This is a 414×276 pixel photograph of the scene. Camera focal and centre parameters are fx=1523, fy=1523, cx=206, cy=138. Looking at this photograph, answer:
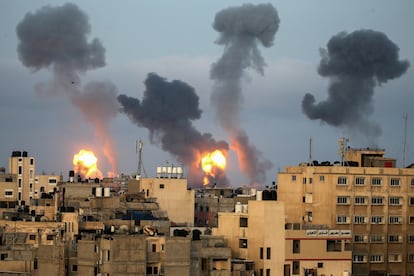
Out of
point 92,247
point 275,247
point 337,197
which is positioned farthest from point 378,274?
point 92,247

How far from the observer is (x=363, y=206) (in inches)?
6284

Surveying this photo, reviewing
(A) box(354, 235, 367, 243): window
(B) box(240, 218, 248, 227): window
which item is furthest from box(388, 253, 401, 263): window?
(B) box(240, 218, 248, 227): window

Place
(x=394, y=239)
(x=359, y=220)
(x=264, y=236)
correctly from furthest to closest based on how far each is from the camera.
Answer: (x=394, y=239) < (x=359, y=220) < (x=264, y=236)

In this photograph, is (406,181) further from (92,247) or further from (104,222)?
(92,247)

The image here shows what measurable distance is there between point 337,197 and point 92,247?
37877mm

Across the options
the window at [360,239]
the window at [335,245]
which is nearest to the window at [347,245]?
the window at [335,245]

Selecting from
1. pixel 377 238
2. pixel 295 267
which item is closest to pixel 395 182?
pixel 377 238

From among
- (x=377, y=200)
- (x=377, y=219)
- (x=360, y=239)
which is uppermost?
(x=377, y=200)

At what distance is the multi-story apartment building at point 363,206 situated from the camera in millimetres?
158125

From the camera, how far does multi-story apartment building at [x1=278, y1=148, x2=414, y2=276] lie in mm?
158125

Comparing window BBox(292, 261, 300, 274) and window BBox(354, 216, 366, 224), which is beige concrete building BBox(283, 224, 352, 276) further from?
window BBox(354, 216, 366, 224)

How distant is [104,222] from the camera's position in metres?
146

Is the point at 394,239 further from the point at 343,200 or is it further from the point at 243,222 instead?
the point at 243,222

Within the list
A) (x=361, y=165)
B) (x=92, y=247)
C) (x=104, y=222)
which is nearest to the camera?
(x=92, y=247)
